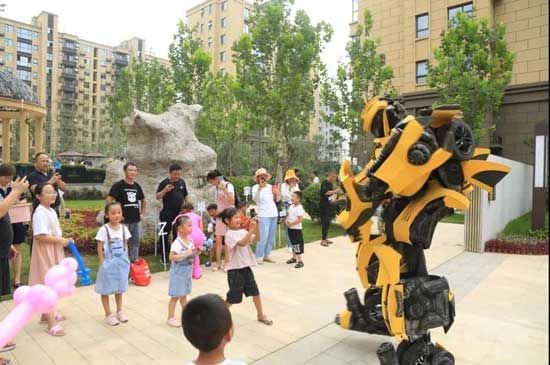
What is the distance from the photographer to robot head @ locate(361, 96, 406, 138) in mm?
3779

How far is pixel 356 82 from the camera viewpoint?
1792cm

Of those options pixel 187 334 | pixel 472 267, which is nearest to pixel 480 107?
pixel 472 267

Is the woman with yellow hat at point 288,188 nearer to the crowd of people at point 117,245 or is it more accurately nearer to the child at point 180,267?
the crowd of people at point 117,245

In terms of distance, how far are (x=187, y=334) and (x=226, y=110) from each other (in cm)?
2233

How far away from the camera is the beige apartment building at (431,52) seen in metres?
18.1

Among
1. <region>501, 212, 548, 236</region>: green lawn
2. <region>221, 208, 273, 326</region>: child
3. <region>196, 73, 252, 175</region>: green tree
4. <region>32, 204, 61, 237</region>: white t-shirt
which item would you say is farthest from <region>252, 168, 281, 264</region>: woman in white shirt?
<region>196, 73, 252, 175</region>: green tree

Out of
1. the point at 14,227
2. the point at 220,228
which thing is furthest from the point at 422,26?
the point at 14,227

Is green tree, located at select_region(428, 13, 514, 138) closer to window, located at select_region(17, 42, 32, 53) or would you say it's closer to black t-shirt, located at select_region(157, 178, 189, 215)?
black t-shirt, located at select_region(157, 178, 189, 215)

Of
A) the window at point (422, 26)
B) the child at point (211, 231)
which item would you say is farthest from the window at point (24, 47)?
the child at point (211, 231)

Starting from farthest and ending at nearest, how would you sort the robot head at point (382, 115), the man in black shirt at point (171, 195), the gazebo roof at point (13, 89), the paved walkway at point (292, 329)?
1. the gazebo roof at point (13, 89)
2. the man in black shirt at point (171, 195)
3. the paved walkway at point (292, 329)
4. the robot head at point (382, 115)

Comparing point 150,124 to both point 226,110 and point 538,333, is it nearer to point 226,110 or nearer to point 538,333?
point 538,333

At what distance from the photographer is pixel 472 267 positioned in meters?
8.01

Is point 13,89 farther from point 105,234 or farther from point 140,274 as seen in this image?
point 105,234

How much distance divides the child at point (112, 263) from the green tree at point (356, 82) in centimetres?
1435
